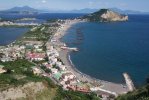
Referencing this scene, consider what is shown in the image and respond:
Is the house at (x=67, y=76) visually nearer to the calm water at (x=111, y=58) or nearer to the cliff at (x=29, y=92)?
the calm water at (x=111, y=58)

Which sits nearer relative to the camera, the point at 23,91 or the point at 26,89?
the point at 23,91

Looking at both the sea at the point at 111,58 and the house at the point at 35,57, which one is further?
the house at the point at 35,57

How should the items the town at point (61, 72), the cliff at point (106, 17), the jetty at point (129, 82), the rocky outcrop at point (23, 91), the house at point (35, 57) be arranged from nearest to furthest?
the rocky outcrop at point (23, 91), the town at point (61, 72), the jetty at point (129, 82), the house at point (35, 57), the cliff at point (106, 17)

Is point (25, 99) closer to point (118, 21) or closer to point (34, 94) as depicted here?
point (34, 94)

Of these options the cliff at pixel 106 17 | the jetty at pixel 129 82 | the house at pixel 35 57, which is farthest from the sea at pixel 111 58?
the cliff at pixel 106 17

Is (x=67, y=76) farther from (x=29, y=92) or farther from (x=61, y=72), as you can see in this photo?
(x=29, y=92)

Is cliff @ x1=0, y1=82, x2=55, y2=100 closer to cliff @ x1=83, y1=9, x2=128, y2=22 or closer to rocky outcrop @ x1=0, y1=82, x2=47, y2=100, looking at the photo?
rocky outcrop @ x1=0, y1=82, x2=47, y2=100

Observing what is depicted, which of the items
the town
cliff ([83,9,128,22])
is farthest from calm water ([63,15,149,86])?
cliff ([83,9,128,22])

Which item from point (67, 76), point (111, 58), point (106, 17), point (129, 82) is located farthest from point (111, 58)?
point (106, 17)

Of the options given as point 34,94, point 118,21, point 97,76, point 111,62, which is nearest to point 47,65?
point 97,76
